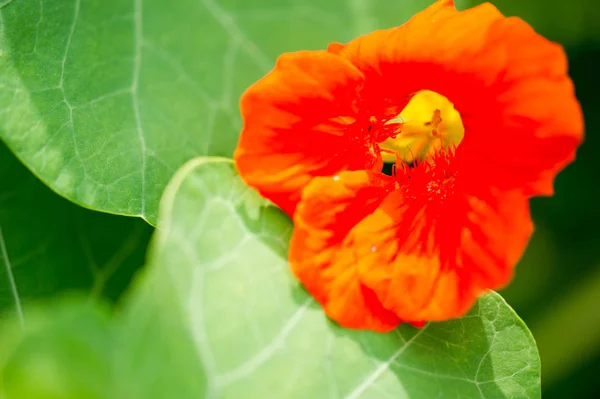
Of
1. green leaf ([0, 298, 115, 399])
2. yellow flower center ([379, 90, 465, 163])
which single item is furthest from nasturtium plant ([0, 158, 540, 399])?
yellow flower center ([379, 90, 465, 163])

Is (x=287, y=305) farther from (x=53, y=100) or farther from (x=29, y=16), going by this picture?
(x=29, y=16)

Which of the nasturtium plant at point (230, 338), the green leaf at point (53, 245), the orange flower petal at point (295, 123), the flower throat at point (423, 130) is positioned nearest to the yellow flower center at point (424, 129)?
the flower throat at point (423, 130)

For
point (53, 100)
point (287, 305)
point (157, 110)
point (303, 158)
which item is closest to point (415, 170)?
point (303, 158)

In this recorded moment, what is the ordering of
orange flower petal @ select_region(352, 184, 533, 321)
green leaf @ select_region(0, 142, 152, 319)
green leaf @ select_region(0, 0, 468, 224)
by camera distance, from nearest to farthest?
1. orange flower petal @ select_region(352, 184, 533, 321)
2. green leaf @ select_region(0, 0, 468, 224)
3. green leaf @ select_region(0, 142, 152, 319)

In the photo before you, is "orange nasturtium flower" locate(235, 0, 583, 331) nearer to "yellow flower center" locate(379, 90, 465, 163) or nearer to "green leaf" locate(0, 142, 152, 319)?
"yellow flower center" locate(379, 90, 465, 163)

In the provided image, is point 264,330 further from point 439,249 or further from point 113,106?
point 113,106

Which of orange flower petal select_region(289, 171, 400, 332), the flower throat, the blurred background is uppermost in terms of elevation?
the flower throat

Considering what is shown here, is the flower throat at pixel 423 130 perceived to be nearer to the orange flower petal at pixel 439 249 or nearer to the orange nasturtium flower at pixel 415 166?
the orange nasturtium flower at pixel 415 166
